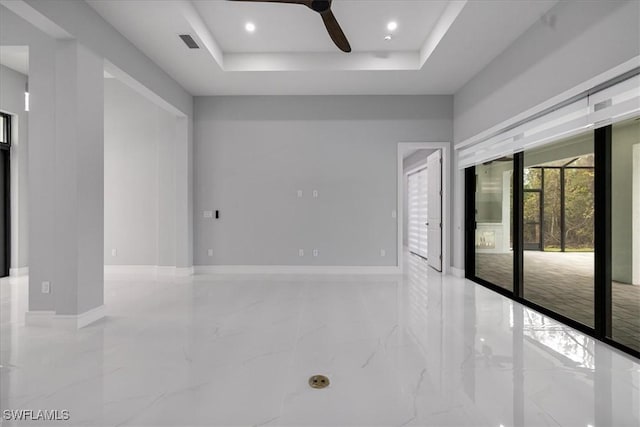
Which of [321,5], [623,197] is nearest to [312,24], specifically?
[321,5]

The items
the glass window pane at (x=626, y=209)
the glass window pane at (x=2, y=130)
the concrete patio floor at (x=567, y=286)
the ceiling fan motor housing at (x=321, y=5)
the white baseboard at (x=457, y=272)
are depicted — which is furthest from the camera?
the white baseboard at (x=457, y=272)

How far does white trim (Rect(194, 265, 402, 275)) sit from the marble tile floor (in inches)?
69.9

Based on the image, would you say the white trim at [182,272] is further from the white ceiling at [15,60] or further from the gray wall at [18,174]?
the white ceiling at [15,60]

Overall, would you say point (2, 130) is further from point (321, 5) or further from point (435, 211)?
point (435, 211)

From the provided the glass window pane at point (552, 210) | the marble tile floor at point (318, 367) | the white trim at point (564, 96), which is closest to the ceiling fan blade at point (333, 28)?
the white trim at point (564, 96)

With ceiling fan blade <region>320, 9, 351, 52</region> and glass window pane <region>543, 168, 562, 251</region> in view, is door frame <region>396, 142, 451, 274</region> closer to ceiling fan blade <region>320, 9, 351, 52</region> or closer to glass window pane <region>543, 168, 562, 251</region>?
glass window pane <region>543, 168, 562, 251</region>

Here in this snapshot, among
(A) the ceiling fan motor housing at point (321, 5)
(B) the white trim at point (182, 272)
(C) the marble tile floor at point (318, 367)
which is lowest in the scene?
(C) the marble tile floor at point (318, 367)

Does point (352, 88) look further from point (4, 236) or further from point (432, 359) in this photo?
point (4, 236)

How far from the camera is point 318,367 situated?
91.1 inches

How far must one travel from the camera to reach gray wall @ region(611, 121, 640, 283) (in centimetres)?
414

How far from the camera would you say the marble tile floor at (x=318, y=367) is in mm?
1792

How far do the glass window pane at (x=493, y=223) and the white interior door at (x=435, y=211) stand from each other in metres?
0.70

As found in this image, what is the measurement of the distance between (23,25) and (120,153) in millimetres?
2687

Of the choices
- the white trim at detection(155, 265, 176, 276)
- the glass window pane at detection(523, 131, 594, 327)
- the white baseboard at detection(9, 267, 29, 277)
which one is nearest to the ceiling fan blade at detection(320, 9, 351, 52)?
the glass window pane at detection(523, 131, 594, 327)
